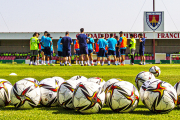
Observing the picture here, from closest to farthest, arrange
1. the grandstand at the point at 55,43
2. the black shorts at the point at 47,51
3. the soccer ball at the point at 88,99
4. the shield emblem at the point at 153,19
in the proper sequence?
the soccer ball at the point at 88,99 → the black shorts at the point at 47,51 → the shield emblem at the point at 153,19 → the grandstand at the point at 55,43

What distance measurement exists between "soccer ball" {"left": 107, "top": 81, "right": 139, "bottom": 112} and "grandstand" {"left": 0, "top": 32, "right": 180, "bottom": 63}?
31.9 metres

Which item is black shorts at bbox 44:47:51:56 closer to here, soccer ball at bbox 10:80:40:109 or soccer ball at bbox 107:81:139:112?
soccer ball at bbox 10:80:40:109

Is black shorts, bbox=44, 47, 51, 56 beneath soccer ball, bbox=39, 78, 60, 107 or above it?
above

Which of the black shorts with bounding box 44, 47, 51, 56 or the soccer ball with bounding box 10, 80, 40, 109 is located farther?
the black shorts with bounding box 44, 47, 51, 56

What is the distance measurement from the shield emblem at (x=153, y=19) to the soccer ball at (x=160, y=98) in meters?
32.3

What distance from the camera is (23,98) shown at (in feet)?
16.1

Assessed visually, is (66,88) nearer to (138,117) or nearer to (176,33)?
(138,117)

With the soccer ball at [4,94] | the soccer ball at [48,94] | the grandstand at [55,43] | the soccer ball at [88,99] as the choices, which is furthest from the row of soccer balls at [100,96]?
the grandstand at [55,43]

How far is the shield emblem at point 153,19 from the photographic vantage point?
117ft

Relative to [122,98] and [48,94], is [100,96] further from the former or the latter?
[48,94]

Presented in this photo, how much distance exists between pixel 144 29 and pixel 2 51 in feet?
72.3

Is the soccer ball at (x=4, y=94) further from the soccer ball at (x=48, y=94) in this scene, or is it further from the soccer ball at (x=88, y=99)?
the soccer ball at (x=88, y=99)

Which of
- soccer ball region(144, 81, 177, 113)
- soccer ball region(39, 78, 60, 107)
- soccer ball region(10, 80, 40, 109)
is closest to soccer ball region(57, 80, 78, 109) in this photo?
soccer ball region(39, 78, 60, 107)

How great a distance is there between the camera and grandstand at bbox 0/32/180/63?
121ft
